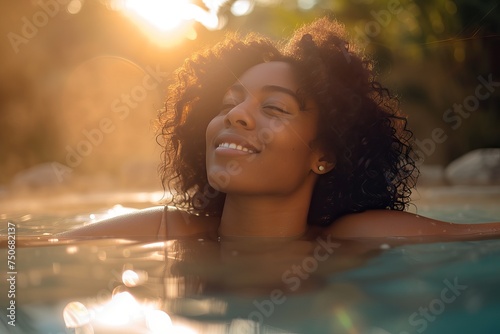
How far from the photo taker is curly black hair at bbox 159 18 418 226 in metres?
2.77

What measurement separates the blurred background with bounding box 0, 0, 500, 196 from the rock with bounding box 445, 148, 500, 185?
22.4 inches

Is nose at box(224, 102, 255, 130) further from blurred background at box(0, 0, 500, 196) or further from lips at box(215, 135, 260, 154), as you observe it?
blurred background at box(0, 0, 500, 196)

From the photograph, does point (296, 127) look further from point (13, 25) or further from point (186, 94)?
point (13, 25)

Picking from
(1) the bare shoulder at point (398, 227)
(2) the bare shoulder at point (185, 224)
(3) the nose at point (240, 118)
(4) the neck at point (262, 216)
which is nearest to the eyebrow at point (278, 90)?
(3) the nose at point (240, 118)

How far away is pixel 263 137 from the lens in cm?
247

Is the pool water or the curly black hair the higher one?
the curly black hair

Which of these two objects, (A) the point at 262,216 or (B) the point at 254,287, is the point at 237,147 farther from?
(B) the point at 254,287

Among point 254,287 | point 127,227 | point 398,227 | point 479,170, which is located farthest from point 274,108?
point 479,170

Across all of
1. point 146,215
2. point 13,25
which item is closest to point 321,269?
point 146,215

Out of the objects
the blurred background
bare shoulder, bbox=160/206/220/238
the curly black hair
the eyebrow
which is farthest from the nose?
the blurred background

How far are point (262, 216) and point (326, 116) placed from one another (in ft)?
1.80

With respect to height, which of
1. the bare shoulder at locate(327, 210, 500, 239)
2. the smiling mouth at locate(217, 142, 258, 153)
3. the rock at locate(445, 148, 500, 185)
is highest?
the rock at locate(445, 148, 500, 185)

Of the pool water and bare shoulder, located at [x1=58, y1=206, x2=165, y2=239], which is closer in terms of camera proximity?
the pool water

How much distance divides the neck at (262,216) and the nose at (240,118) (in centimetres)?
33
